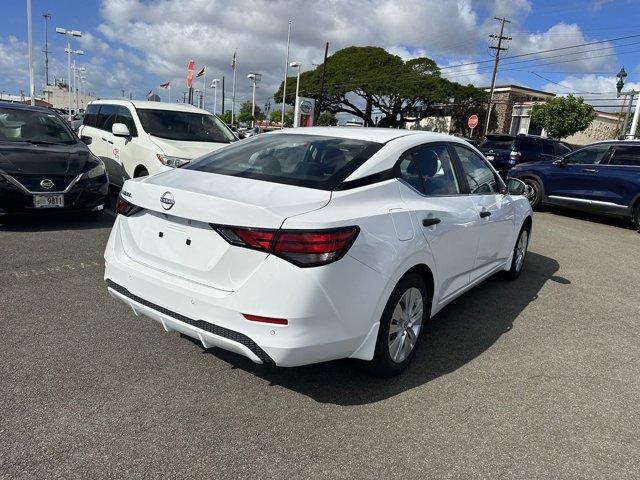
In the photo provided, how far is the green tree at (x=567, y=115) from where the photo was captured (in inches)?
1489

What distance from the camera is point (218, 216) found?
2539mm

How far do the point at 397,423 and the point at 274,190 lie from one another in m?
1.46

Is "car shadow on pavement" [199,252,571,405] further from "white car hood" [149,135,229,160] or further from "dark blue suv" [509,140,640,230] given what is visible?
"dark blue suv" [509,140,640,230]

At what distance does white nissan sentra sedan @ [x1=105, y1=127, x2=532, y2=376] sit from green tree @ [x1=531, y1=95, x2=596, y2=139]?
39578 millimetres

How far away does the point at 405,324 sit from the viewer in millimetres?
3141

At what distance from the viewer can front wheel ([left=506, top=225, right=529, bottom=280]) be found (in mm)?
5344

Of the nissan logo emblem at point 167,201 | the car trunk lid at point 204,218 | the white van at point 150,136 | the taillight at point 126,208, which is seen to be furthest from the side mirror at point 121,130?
the nissan logo emblem at point 167,201

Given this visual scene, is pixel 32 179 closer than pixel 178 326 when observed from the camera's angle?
No

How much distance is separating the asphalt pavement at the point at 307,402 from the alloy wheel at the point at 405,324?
0.65 ft

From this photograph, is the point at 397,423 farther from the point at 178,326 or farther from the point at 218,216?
the point at 218,216

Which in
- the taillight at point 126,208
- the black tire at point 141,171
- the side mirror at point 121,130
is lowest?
the black tire at point 141,171

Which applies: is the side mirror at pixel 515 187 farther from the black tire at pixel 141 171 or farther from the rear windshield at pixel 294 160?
the black tire at pixel 141 171

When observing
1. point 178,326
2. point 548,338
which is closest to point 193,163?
point 178,326

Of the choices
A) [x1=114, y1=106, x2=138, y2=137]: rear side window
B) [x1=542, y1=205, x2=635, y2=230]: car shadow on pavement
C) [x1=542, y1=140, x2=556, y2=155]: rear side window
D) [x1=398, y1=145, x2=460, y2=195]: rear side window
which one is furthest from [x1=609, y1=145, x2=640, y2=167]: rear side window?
[x1=114, y1=106, x2=138, y2=137]: rear side window
